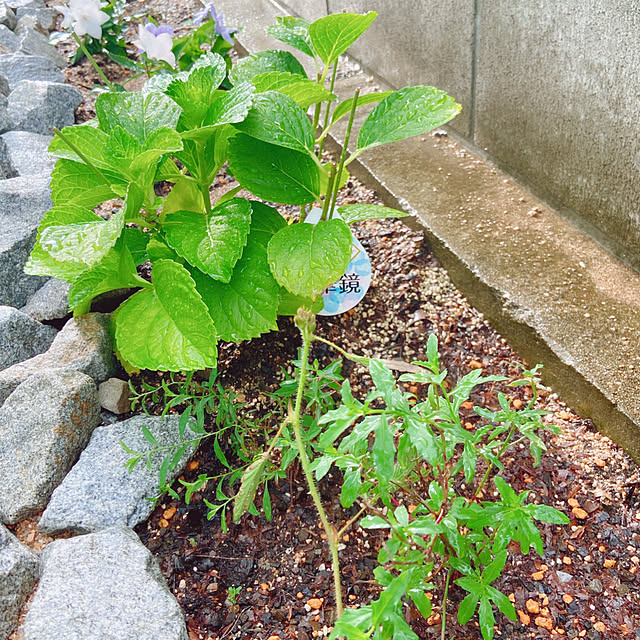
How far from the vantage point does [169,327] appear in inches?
53.3

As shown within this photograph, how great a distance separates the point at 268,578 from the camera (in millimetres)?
1271

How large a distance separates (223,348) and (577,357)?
866 millimetres

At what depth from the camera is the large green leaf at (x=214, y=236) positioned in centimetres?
132

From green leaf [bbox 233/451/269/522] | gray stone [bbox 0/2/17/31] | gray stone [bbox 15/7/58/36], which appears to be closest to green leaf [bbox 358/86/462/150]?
green leaf [bbox 233/451/269/522]

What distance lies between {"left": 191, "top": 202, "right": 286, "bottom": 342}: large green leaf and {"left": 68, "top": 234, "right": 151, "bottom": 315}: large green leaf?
14 centimetres

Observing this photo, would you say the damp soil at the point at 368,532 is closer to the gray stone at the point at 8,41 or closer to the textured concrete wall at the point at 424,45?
the textured concrete wall at the point at 424,45

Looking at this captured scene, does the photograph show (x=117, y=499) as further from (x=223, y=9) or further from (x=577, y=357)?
(x=223, y=9)

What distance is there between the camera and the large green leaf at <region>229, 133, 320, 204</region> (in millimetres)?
1445

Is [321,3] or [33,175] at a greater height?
[321,3]

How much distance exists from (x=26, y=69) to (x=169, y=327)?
110 inches

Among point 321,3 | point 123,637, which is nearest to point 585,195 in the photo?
point 123,637

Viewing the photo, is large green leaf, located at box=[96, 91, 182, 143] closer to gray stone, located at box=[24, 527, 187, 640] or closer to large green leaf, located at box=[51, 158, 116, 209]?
large green leaf, located at box=[51, 158, 116, 209]

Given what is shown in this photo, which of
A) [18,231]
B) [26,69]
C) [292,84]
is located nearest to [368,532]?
[292,84]

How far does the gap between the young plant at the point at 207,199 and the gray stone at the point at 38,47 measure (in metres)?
2.60
